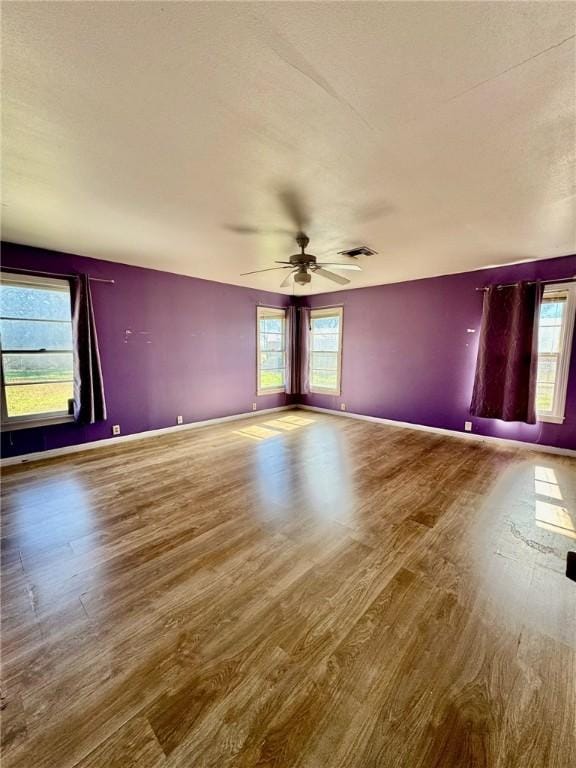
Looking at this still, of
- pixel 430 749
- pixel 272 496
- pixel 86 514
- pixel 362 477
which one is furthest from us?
pixel 362 477

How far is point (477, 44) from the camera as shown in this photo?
1113 mm

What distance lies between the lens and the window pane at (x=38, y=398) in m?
3.44

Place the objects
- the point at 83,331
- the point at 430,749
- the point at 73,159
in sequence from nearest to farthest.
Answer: the point at 430,749 → the point at 73,159 → the point at 83,331

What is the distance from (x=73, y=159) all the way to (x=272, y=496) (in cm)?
278

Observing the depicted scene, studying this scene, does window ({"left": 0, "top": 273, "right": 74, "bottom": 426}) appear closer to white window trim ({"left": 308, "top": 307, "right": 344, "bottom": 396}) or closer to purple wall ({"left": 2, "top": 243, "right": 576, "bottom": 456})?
purple wall ({"left": 2, "top": 243, "right": 576, "bottom": 456})

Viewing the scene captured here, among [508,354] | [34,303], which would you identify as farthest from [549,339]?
[34,303]

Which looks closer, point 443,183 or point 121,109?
point 121,109

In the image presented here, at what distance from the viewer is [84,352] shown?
3740 millimetres

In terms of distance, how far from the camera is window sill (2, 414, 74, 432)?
3381 millimetres

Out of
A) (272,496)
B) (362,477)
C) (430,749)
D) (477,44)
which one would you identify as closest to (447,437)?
(362,477)

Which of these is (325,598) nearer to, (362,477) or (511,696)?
(511,696)

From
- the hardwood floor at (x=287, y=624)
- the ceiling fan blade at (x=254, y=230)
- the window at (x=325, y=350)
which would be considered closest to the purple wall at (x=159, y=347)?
the window at (x=325, y=350)

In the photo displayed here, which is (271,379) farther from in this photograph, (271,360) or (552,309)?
(552,309)

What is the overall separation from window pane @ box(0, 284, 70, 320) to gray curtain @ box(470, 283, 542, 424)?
17.8 feet
